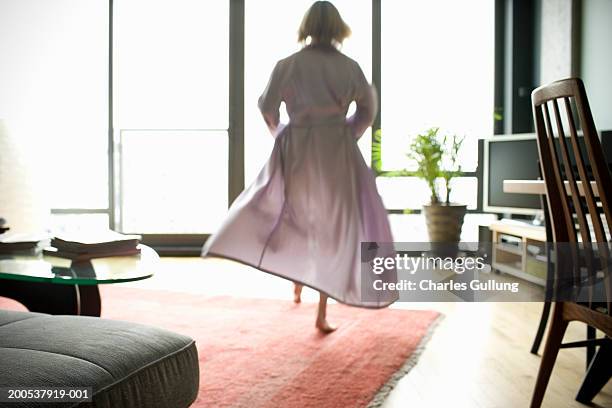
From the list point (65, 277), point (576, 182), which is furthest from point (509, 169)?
point (65, 277)

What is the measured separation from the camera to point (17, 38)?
5199 mm

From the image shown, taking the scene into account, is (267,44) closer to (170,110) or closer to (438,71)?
(170,110)

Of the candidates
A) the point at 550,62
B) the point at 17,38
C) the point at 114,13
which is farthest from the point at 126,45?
the point at 550,62

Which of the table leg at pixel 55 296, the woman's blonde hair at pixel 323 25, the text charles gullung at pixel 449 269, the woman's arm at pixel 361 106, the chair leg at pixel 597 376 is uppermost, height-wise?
the woman's blonde hair at pixel 323 25

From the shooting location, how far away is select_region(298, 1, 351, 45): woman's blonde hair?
9.14 feet

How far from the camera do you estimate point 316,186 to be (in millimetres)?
2734

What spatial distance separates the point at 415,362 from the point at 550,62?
3354 mm

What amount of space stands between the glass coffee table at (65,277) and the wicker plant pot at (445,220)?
320 centimetres

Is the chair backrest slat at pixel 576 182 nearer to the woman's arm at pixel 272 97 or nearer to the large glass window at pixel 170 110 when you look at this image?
the woman's arm at pixel 272 97

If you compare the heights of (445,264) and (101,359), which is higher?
(101,359)

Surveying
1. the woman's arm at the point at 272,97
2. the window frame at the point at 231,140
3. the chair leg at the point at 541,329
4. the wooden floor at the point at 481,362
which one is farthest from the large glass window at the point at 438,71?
the chair leg at the point at 541,329

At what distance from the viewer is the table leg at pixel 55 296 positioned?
199 centimetres

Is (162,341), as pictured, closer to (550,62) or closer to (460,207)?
(460,207)

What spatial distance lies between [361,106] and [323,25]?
390 millimetres
